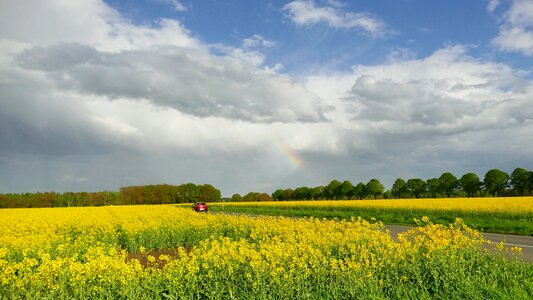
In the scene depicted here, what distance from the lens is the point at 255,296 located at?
755 cm

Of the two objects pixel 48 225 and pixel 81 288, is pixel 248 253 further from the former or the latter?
pixel 48 225

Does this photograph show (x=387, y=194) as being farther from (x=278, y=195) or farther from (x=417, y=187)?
(x=278, y=195)

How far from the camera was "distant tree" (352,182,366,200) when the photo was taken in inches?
3956

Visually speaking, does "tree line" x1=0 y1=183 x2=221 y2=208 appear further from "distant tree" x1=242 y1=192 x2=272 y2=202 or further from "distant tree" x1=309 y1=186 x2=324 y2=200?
"distant tree" x1=309 y1=186 x2=324 y2=200

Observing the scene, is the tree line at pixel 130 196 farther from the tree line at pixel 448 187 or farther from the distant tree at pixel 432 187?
the distant tree at pixel 432 187

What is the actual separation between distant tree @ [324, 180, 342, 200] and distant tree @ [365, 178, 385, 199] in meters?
11.3

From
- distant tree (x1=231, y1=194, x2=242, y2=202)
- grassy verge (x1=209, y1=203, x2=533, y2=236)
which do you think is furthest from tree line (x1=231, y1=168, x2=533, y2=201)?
grassy verge (x1=209, y1=203, x2=533, y2=236)

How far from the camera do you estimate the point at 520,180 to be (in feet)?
274

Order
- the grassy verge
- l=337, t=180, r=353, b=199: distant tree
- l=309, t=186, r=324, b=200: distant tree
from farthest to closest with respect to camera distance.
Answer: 1. l=309, t=186, r=324, b=200: distant tree
2. l=337, t=180, r=353, b=199: distant tree
3. the grassy verge

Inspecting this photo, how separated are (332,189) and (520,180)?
43.6 m

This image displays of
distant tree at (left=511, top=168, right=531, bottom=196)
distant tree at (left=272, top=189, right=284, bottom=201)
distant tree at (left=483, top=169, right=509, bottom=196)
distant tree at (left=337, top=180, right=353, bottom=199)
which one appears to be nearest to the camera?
distant tree at (left=511, top=168, right=531, bottom=196)

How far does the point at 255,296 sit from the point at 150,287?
1.98 metres

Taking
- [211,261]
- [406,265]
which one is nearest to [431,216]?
[406,265]

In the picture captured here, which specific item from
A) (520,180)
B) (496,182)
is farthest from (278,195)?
(520,180)
